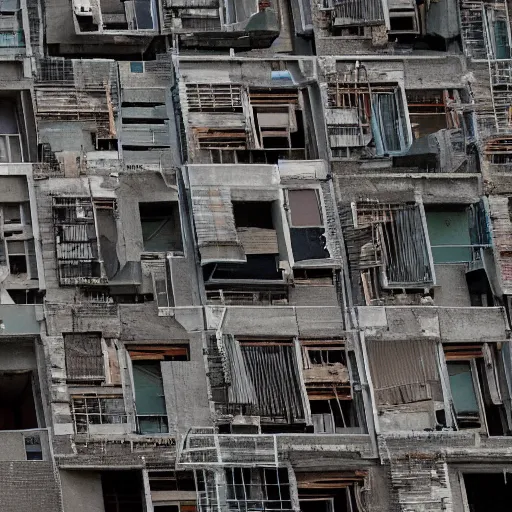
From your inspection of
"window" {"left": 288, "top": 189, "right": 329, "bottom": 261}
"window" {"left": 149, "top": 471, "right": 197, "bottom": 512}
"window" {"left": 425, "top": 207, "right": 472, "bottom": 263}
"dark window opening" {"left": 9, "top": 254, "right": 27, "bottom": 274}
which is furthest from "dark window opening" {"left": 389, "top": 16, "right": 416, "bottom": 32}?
"window" {"left": 149, "top": 471, "right": 197, "bottom": 512}

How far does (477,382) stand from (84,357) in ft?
25.9

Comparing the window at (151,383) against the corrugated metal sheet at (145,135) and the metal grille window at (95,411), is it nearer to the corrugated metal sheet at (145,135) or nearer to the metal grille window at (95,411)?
the metal grille window at (95,411)

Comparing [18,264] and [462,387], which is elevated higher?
[18,264]

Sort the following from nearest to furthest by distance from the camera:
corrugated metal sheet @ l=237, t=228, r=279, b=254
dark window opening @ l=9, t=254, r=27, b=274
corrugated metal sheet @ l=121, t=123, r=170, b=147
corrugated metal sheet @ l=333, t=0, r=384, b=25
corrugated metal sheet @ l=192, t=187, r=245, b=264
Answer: dark window opening @ l=9, t=254, r=27, b=274
corrugated metal sheet @ l=192, t=187, r=245, b=264
corrugated metal sheet @ l=237, t=228, r=279, b=254
corrugated metal sheet @ l=121, t=123, r=170, b=147
corrugated metal sheet @ l=333, t=0, r=384, b=25

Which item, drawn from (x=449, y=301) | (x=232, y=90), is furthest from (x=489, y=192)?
(x=232, y=90)

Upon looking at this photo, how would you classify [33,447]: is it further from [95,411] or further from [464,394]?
[464,394]

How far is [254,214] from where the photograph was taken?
4747 cm

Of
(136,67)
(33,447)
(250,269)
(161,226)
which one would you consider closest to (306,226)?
(250,269)

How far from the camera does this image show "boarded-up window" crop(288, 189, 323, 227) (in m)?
47.0

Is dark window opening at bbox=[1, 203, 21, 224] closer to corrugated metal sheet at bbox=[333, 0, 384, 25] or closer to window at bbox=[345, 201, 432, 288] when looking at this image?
window at bbox=[345, 201, 432, 288]

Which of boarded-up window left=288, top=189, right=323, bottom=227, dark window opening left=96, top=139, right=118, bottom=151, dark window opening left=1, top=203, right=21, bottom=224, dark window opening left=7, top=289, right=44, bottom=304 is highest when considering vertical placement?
dark window opening left=96, top=139, right=118, bottom=151

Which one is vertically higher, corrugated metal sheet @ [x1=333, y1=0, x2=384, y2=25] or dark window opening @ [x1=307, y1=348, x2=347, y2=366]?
corrugated metal sheet @ [x1=333, y1=0, x2=384, y2=25]

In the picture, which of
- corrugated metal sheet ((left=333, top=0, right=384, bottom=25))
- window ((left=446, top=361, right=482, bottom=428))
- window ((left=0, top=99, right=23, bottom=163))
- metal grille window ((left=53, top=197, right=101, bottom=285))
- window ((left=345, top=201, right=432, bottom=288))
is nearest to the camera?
metal grille window ((left=53, top=197, right=101, bottom=285))

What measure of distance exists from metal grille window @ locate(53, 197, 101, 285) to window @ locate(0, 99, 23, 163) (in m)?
1.55
